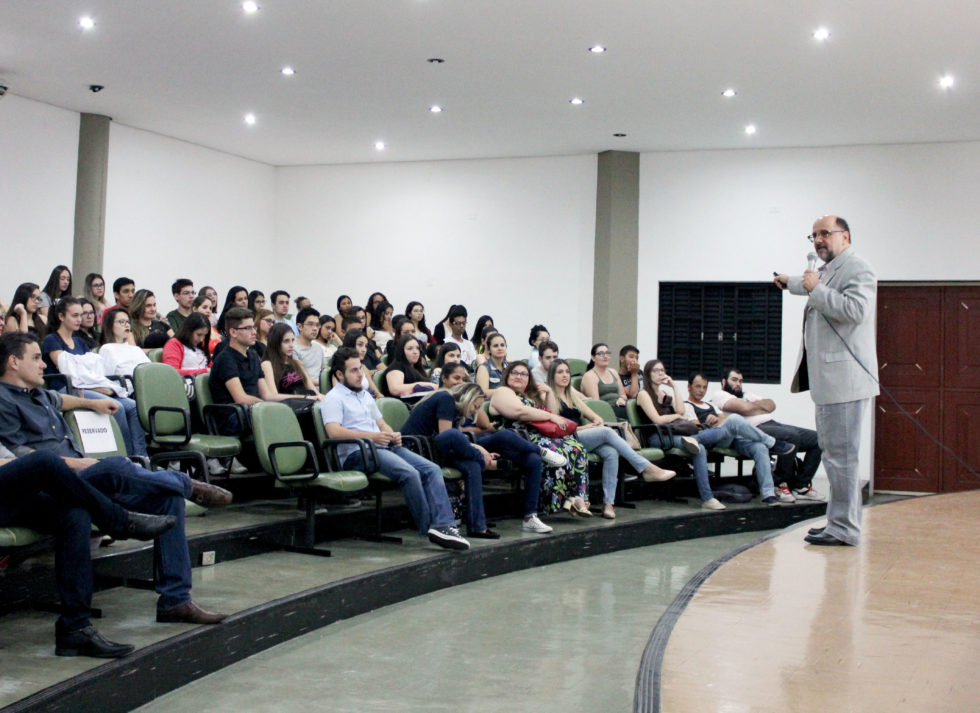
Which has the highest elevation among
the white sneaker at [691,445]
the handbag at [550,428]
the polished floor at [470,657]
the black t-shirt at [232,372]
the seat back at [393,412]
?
the black t-shirt at [232,372]

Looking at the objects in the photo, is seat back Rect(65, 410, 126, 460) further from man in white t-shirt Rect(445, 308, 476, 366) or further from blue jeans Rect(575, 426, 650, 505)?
man in white t-shirt Rect(445, 308, 476, 366)

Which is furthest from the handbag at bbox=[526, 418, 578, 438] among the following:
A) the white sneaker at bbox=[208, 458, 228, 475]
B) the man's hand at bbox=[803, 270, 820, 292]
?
the man's hand at bbox=[803, 270, 820, 292]

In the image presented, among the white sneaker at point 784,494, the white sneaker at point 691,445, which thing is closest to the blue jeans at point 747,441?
the white sneaker at point 784,494

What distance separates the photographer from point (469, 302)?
38.2 feet

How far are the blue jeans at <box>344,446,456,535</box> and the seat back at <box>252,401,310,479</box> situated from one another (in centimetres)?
27

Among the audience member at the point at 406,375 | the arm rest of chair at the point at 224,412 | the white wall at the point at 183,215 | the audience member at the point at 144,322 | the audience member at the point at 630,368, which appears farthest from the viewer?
the white wall at the point at 183,215

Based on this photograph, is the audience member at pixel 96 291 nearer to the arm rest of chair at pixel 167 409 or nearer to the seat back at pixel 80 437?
the arm rest of chair at pixel 167 409

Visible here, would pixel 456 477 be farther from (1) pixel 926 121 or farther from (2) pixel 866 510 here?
(1) pixel 926 121

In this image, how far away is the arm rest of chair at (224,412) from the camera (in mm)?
5855

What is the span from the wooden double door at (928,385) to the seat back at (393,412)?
5788mm

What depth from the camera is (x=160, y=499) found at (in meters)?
3.73

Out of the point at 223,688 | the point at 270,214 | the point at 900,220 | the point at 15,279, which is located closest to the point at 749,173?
the point at 900,220

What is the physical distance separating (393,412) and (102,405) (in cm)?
240

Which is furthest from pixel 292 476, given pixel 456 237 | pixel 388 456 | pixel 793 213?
pixel 793 213
